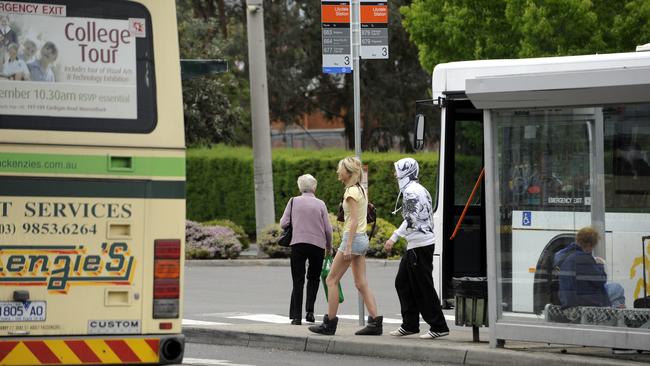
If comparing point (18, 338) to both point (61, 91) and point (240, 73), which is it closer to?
point (61, 91)

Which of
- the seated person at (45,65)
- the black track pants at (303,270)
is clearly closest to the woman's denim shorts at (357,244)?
the black track pants at (303,270)

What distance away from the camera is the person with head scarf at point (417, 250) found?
13492 millimetres

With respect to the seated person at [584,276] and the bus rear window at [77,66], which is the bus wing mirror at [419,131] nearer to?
the seated person at [584,276]

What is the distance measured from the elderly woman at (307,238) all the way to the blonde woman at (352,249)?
1.25 m

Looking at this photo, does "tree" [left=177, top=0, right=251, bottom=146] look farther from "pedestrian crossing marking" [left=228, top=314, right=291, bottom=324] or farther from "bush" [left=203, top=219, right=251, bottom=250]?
"pedestrian crossing marking" [left=228, top=314, right=291, bottom=324]

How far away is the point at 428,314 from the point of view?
13.6 m

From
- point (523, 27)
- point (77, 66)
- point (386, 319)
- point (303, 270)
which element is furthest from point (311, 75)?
point (77, 66)

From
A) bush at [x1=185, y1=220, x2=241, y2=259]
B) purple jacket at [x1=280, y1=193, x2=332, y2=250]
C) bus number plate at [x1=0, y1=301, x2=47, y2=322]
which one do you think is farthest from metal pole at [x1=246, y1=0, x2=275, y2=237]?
bus number plate at [x1=0, y1=301, x2=47, y2=322]

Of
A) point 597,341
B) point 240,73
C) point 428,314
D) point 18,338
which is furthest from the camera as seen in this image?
point 240,73

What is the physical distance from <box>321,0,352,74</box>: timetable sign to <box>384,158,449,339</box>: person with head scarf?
1913 millimetres

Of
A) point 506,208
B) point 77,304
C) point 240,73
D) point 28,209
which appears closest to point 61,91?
point 28,209

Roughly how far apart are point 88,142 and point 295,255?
6.51 metres

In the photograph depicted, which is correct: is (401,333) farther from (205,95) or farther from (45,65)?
(205,95)

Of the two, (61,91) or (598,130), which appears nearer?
(61,91)
